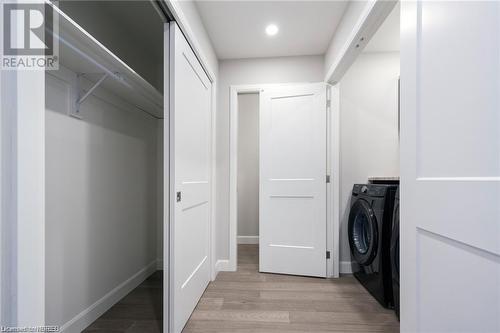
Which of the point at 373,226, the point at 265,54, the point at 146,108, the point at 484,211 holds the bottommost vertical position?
the point at 373,226

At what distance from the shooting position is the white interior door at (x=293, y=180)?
2486 mm

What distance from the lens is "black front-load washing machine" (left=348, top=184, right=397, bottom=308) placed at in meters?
1.88

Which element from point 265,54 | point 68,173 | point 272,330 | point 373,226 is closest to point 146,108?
point 68,173

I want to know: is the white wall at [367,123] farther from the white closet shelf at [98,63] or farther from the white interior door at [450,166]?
the white closet shelf at [98,63]

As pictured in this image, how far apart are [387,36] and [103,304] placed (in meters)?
3.47

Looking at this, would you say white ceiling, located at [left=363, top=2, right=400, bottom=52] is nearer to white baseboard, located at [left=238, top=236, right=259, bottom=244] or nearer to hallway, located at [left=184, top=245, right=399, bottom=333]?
hallway, located at [left=184, top=245, right=399, bottom=333]

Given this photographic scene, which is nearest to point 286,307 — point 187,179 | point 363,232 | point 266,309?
point 266,309

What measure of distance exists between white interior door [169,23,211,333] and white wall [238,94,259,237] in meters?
1.62

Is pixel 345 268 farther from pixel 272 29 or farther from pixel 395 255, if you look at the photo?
pixel 272 29

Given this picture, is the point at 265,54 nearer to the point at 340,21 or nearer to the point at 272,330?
the point at 340,21

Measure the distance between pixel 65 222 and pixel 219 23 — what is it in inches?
77.7

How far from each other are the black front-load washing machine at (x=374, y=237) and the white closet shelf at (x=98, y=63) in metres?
2.08

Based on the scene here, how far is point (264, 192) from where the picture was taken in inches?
102
